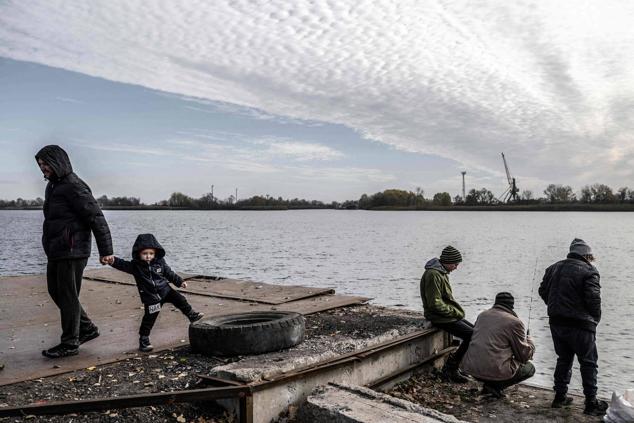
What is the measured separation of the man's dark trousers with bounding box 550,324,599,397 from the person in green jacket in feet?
4.03

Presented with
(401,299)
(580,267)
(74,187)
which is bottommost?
(401,299)

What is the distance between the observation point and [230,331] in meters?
6.13

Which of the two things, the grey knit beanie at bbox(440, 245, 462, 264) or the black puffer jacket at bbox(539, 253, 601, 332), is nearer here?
the black puffer jacket at bbox(539, 253, 601, 332)

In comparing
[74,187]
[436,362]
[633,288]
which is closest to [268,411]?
[74,187]

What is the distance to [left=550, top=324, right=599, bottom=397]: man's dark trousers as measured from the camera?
6938 millimetres

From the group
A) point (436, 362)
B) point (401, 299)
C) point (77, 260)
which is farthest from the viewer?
point (401, 299)

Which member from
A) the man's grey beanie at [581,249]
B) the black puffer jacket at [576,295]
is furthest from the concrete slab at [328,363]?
the man's grey beanie at [581,249]

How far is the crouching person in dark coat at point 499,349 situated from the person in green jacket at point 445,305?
21.9 inches

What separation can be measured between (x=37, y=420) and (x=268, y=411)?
6.44ft

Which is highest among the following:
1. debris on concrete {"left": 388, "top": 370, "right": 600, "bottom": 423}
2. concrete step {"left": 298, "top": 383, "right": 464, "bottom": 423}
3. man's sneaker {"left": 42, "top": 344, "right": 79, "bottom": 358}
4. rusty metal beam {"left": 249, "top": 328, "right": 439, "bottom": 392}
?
man's sneaker {"left": 42, "top": 344, "right": 79, "bottom": 358}

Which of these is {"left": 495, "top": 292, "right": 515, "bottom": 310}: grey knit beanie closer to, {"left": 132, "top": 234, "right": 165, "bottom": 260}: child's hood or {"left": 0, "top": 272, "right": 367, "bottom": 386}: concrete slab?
{"left": 0, "top": 272, "right": 367, "bottom": 386}: concrete slab

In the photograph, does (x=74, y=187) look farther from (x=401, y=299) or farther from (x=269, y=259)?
(x=269, y=259)

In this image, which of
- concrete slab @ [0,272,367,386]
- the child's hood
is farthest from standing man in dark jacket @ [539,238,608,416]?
the child's hood

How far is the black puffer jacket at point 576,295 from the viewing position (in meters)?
6.77
